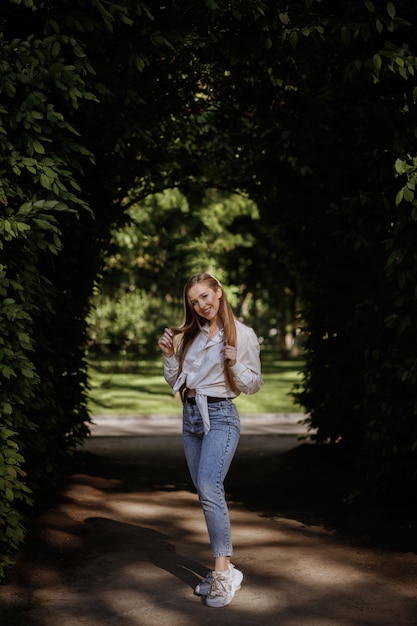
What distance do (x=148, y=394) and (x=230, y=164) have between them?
12.6 m

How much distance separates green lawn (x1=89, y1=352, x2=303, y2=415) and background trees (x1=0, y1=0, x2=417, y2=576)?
18.0 feet

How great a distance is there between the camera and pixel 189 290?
547cm

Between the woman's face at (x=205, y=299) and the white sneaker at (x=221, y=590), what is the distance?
1587 mm

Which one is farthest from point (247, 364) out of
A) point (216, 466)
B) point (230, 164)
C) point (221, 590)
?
point (230, 164)

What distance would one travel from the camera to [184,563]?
6246 mm

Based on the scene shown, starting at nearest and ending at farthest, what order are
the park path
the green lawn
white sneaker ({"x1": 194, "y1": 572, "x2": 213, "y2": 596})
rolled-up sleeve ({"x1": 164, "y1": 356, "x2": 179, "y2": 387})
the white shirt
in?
the park path < the white shirt < white sneaker ({"x1": 194, "y1": 572, "x2": 213, "y2": 596}) < rolled-up sleeve ({"x1": 164, "y1": 356, "x2": 179, "y2": 387}) < the green lawn

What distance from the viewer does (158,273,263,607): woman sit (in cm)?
528

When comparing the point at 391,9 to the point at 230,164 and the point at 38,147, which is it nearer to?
the point at 38,147

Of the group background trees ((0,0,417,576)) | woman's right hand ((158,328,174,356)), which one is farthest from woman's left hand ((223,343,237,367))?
background trees ((0,0,417,576))

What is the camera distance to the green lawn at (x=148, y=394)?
20.0 m

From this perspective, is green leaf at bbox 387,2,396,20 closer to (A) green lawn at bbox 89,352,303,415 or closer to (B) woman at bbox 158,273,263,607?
(B) woman at bbox 158,273,263,607

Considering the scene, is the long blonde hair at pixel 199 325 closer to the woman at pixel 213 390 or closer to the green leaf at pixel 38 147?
the woman at pixel 213 390

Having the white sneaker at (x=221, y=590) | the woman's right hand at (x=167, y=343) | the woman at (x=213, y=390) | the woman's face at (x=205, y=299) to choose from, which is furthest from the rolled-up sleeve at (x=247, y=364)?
the white sneaker at (x=221, y=590)

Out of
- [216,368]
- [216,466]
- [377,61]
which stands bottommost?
[216,466]
